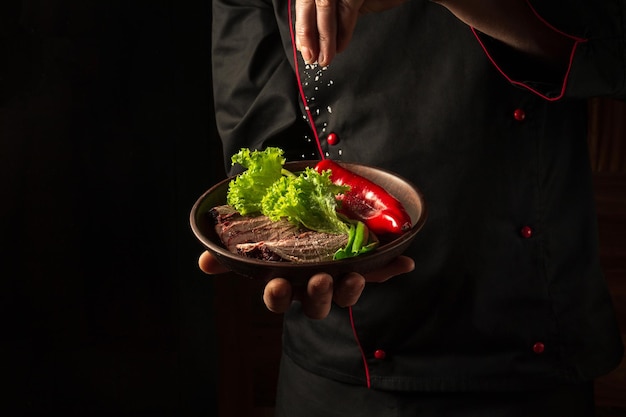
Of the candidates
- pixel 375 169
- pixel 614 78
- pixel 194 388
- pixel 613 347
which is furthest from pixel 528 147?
pixel 194 388

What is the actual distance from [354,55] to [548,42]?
43 cm

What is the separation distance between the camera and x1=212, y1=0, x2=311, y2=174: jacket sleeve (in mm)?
1724

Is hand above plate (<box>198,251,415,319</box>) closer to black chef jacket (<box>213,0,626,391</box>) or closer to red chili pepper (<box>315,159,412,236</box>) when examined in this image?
red chili pepper (<box>315,159,412,236</box>)

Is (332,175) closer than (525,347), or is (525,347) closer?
(332,175)

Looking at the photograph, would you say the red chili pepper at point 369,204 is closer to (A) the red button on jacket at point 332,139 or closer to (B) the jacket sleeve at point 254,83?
(A) the red button on jacket at point 332,139

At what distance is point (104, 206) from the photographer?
2.44 m

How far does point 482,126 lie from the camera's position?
4.79 feet

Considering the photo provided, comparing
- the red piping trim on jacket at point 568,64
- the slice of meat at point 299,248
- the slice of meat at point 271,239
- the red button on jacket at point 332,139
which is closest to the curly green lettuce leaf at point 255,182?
the slice of meat at point 271,239

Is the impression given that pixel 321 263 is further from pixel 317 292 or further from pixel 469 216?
pixel 469 216

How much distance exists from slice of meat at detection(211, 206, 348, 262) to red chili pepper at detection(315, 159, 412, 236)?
0.07 metres

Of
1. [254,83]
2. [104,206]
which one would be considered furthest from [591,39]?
[104,206]

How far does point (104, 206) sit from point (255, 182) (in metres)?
1.27

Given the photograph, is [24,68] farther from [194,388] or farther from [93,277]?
[194,388]

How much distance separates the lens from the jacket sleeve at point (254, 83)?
5.65ft
